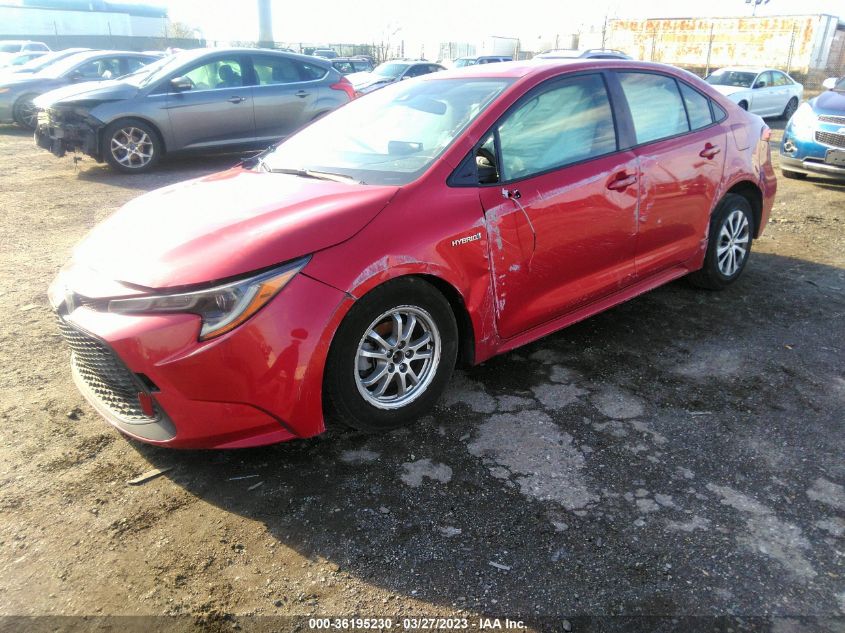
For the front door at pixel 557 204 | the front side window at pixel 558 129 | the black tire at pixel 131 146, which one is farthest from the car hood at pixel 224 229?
the black tire at pixel 131 146

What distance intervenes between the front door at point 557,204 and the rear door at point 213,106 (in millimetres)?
6771

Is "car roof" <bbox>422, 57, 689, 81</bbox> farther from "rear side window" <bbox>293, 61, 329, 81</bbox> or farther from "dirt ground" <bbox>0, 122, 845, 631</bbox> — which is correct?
"rear side window" <bbox>293, 61, 329, 81</bbox>

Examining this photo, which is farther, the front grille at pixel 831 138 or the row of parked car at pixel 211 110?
the row of parked car at pixel 211 110

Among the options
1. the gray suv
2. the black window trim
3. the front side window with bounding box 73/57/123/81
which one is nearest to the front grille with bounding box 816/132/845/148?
the black window trim

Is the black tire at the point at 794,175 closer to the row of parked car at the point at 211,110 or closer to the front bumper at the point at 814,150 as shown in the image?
the row of parked car at the point at 211,110

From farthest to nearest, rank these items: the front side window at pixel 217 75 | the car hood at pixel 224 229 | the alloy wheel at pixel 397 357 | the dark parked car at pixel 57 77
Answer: the dark parked car at pixel 57 77
the front side window at pixel 217 75
the alloy wheel at pixel 397 357
the car hood at pixel 224 229

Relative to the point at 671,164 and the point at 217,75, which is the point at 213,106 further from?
the point at 671,164

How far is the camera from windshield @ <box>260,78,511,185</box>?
3.28 m

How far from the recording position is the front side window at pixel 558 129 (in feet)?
11.0

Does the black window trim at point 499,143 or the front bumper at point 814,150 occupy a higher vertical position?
→ the black window trim at point 499,143

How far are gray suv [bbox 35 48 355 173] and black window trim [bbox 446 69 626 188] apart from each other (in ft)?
17.1

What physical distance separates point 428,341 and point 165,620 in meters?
1.55

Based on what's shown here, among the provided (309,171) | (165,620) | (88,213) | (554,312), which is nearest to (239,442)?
(165,620)

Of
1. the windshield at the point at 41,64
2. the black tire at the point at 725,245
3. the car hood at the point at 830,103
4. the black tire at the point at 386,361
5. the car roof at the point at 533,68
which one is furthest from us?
the windshield at the point at 41,64
